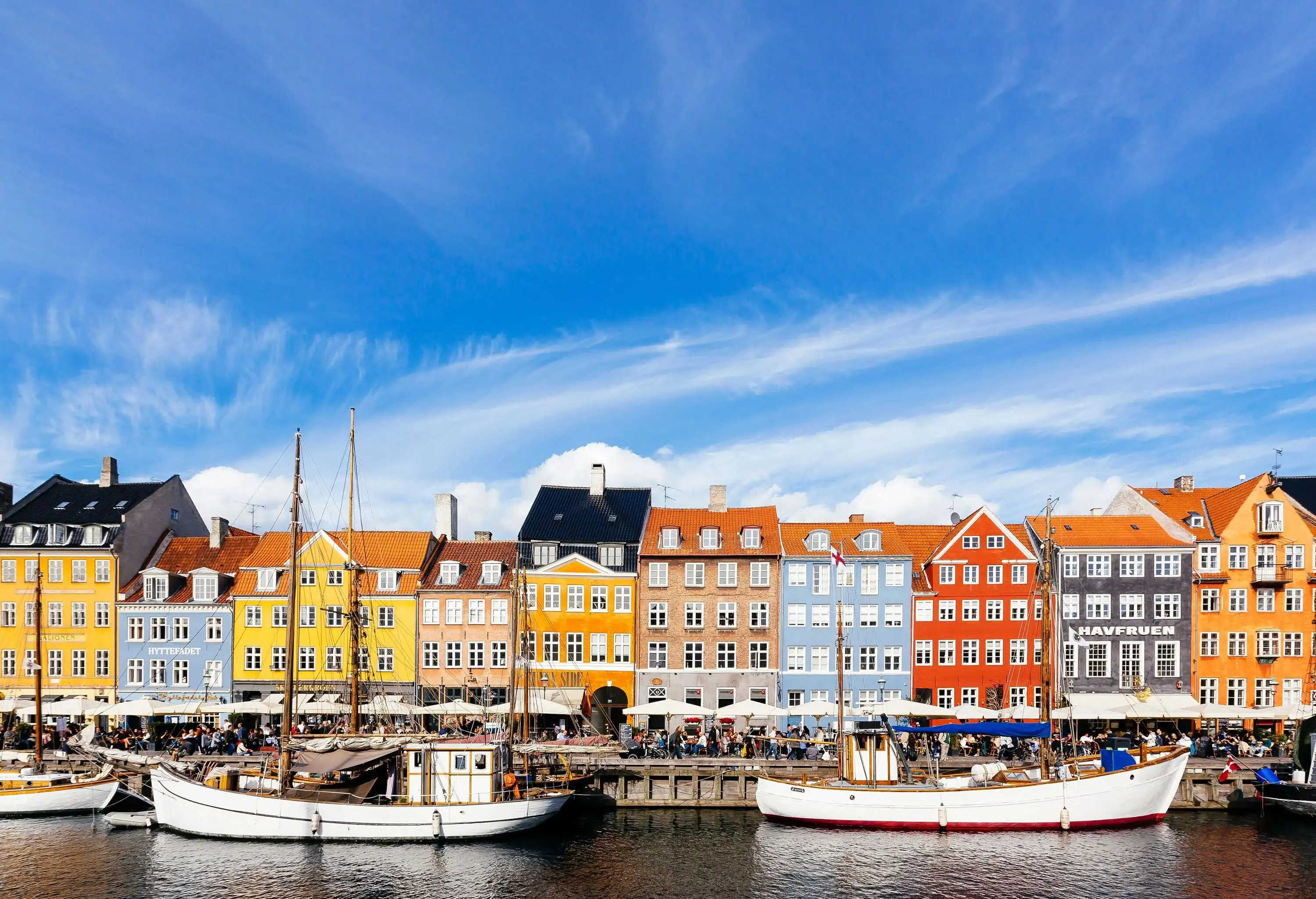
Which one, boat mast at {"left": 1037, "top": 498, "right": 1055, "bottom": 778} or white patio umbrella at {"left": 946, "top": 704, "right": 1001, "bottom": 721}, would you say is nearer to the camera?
boat mast at {"left": 1037, "top": 498, "right": 1055, "bottom": 778}

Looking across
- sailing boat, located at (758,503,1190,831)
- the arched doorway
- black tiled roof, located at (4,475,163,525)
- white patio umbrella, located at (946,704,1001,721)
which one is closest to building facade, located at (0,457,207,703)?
black tiled roof, located at (4,475,163,525)

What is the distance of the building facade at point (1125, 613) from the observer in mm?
60969

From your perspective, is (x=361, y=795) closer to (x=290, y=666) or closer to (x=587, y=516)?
(x=290, y=666)

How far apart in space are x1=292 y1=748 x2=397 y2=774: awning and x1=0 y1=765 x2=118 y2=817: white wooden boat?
1001 cm

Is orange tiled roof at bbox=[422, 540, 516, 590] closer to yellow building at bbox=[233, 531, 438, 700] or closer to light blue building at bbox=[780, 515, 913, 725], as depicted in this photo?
yellow building at bbox=[233, 531, 438, 700]

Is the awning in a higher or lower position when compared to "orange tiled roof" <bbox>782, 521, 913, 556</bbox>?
lower

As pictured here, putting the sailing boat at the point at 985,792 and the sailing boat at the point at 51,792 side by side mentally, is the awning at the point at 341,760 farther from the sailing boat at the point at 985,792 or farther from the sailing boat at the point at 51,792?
the sailing boat at the point at 985,792

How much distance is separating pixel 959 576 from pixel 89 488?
198ft

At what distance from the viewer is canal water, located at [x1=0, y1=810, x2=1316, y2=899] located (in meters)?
32.4

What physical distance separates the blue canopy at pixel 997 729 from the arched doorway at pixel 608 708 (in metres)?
20.7

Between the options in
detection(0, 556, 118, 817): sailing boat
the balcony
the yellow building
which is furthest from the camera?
the yellow building

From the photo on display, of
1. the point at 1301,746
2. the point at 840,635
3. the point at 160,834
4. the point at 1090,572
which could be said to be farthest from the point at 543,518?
the point at 1301,746

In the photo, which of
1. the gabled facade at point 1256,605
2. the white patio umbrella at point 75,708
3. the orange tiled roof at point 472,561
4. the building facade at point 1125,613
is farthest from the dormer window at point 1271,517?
the white patio umbrella at point 75,708

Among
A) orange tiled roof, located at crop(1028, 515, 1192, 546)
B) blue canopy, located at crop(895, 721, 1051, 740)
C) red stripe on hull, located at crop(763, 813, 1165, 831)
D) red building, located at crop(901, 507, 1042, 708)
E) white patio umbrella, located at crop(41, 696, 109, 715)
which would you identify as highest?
orange tiled roof, located at crop(1028, 515, 1192, 546)
